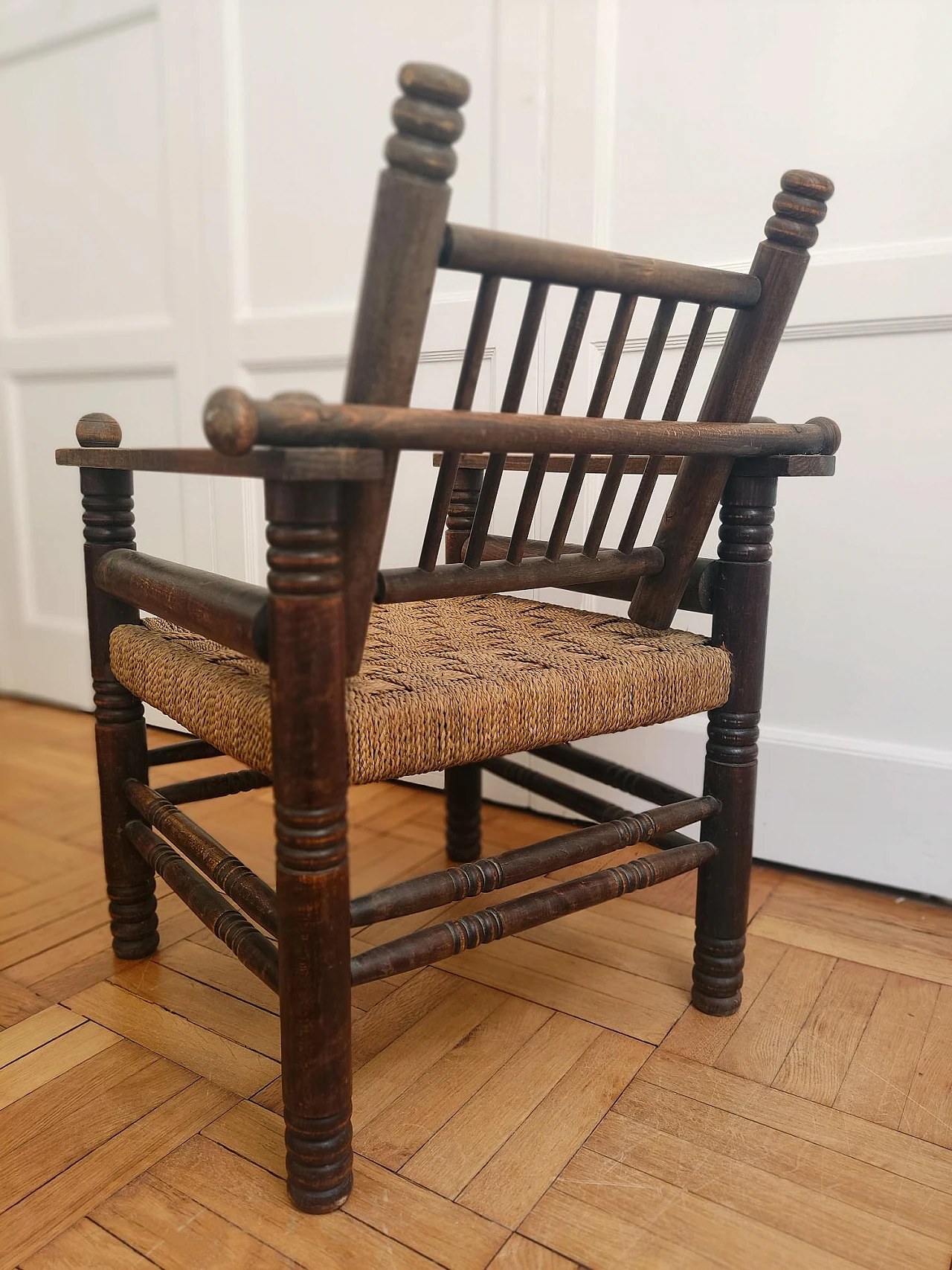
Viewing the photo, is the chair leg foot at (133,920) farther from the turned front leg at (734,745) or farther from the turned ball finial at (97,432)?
the turned front leg at (734,745)

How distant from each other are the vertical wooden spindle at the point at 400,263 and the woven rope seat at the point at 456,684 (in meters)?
0.12

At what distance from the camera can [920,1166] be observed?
84 cm

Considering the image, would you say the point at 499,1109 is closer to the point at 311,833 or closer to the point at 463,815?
the point at 311,833

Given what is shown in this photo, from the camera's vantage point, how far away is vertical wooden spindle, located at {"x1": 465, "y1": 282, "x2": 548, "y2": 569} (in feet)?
2.29

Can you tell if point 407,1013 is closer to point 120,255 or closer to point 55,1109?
point 55,1109

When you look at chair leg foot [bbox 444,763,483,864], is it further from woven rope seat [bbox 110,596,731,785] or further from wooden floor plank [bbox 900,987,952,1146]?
wooden floor plank [bbox 900,987,952,1146]

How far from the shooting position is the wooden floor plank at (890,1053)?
921 mm

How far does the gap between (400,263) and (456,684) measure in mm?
337

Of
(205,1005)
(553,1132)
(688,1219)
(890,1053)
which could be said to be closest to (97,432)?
(205,1005)

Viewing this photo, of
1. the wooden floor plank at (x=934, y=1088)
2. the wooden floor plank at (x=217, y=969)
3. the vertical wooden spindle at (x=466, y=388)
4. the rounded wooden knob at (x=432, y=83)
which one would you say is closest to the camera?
the rounded wooden knob at (x=432, y=83)

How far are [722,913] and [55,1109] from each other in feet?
2.36

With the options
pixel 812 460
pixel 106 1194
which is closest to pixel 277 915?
pixel 106 1194

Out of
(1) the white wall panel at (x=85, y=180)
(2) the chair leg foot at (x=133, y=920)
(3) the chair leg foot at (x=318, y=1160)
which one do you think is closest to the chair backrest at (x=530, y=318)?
(3) the chair leg foot at (x=318, y=1160)

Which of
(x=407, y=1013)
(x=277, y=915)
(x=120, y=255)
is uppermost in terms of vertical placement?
(x=120, y=255)
